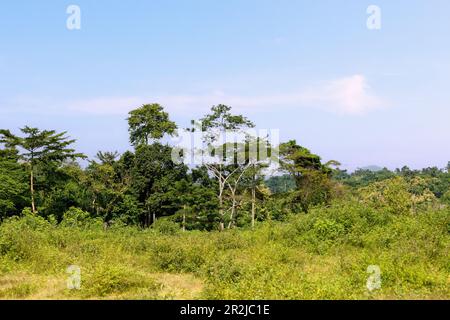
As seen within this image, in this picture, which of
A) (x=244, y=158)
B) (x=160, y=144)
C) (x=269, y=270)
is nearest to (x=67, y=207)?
(x=160, y=144)

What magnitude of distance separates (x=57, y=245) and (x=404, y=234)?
8.81 m

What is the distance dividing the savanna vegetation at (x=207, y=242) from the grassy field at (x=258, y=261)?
29 mm

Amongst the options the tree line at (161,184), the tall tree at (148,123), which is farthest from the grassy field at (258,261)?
the tall tree at (148,123)

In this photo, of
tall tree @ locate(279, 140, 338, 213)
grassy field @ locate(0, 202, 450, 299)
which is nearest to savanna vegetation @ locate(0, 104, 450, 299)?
grassy field @ locate(0, 202, 450, 299)

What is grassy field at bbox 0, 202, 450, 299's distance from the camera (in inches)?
251

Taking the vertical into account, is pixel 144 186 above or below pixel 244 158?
below

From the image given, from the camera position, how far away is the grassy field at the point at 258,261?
6.37m

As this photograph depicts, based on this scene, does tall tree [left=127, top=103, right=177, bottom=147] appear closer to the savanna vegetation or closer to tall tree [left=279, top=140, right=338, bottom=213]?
the savanna vegetation

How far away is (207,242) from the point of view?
10.5m

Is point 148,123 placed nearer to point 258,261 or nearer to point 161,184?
point 161,184
